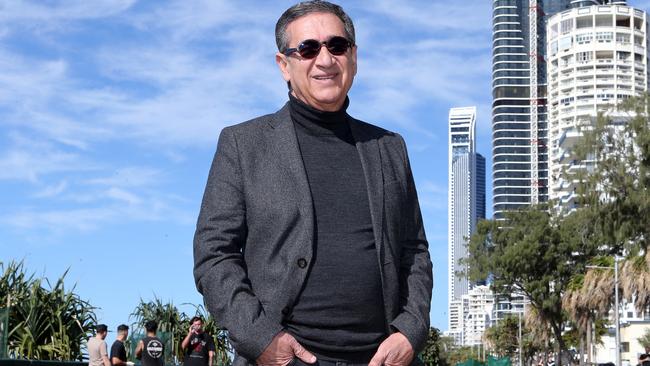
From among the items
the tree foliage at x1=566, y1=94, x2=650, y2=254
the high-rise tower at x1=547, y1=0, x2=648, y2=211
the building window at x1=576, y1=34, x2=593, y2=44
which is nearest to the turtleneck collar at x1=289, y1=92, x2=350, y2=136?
the tree foliage at x1=566, y1=94, x2=650, y2=254

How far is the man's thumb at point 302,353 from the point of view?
269cm

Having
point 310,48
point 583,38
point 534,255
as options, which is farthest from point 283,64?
A: point 583,38

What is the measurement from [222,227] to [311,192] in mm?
259

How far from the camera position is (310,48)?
Result: 299 cm

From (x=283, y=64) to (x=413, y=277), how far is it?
735 millimetres

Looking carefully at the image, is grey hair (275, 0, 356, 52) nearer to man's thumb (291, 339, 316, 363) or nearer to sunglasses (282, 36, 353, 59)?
sunglasses (282, 36, 353, 59)

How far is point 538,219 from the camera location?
5744 cm

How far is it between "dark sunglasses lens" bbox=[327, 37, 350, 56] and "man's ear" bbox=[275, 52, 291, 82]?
0.56 ft

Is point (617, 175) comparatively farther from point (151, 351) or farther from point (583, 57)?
point (583, 57)

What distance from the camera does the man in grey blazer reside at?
2.74 metres

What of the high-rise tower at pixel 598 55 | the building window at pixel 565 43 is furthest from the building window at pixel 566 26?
the building window at pixel 565 43

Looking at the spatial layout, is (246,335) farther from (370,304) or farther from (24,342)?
(24,342)

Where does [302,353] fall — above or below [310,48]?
below

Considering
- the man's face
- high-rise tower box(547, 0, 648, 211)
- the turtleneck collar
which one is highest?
high-rise tower box(547, 0, 648, 211)
